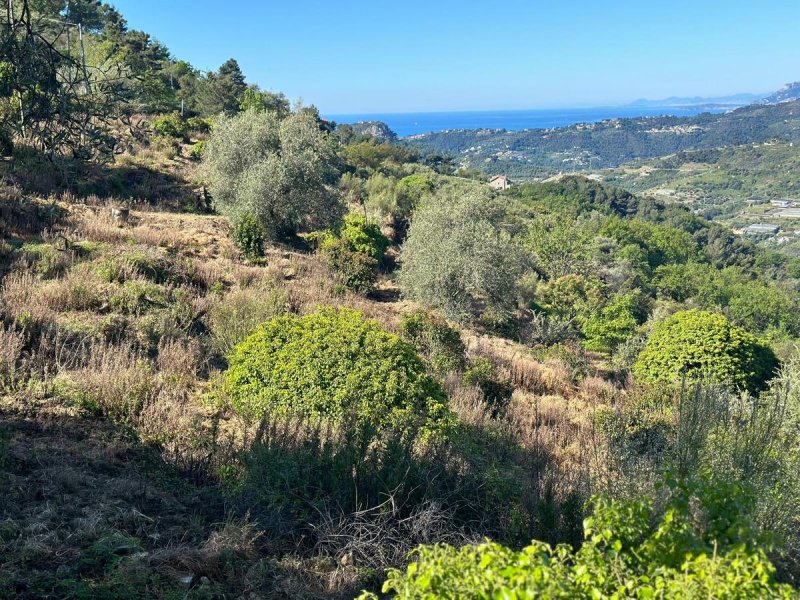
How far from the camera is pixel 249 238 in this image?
13.4 meters

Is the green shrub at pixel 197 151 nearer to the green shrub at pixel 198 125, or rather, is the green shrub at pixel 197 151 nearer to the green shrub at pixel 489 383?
the green shrub at pixel 198 125

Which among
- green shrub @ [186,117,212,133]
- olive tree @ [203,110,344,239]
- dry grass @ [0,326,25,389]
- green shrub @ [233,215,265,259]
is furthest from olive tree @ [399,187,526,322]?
green shrub @ [186,117,212,133]

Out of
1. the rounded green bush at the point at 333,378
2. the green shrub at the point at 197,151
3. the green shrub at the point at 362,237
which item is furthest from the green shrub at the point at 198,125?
the rounded green bush at the point at 333,378

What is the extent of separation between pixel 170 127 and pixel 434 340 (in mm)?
21994

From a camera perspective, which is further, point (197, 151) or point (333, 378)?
point (197, 151)

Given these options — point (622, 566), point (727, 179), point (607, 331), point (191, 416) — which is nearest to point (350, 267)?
point (607, 331)

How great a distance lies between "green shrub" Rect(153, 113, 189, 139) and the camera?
990 inches

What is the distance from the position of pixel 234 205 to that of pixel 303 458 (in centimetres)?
1452

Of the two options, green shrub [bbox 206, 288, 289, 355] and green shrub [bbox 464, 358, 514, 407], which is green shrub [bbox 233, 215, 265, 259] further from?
green shrub [bbox 464, 358, 514, 407]

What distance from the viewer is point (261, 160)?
59.0ft

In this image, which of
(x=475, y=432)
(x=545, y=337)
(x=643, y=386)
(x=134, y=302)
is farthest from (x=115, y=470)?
(x=545, y=337)

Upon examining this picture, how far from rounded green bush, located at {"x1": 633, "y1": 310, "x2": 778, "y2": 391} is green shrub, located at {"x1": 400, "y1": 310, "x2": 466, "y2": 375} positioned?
205 inches

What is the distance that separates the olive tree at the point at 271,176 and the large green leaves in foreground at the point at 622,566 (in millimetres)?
15352

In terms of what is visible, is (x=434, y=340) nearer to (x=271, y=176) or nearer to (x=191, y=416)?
(x=191, y=416)
